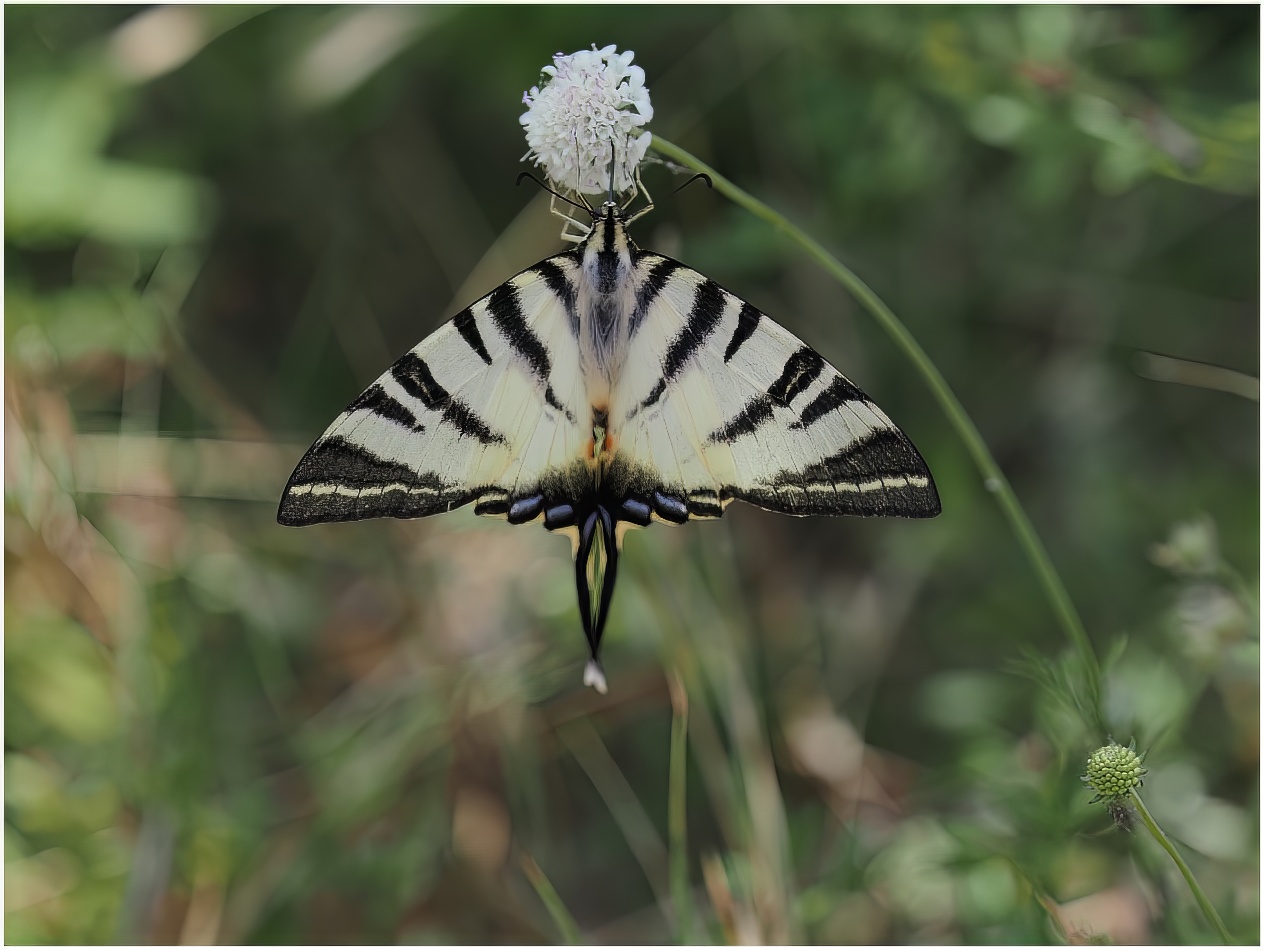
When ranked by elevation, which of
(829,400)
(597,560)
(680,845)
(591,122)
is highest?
(591,122)

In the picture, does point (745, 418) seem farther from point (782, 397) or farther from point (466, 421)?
point (466, 421)

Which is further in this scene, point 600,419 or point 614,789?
point 614,789

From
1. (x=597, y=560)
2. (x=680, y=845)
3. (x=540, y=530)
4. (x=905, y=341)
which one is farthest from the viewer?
(x=540, y=530)

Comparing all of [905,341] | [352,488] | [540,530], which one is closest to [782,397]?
[905,341]

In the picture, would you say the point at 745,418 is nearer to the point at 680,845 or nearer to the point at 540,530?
the point at 680,845

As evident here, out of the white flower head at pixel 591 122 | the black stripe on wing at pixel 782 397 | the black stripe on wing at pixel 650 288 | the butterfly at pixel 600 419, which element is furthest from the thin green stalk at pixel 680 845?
the white flower head at pixel 591 122

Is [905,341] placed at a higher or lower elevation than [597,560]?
higher

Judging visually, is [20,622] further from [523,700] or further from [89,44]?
[89,44]

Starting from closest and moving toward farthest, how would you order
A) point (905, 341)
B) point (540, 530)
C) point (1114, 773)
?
point (1114, 773)
point (905, 341)
point (540, 530)
